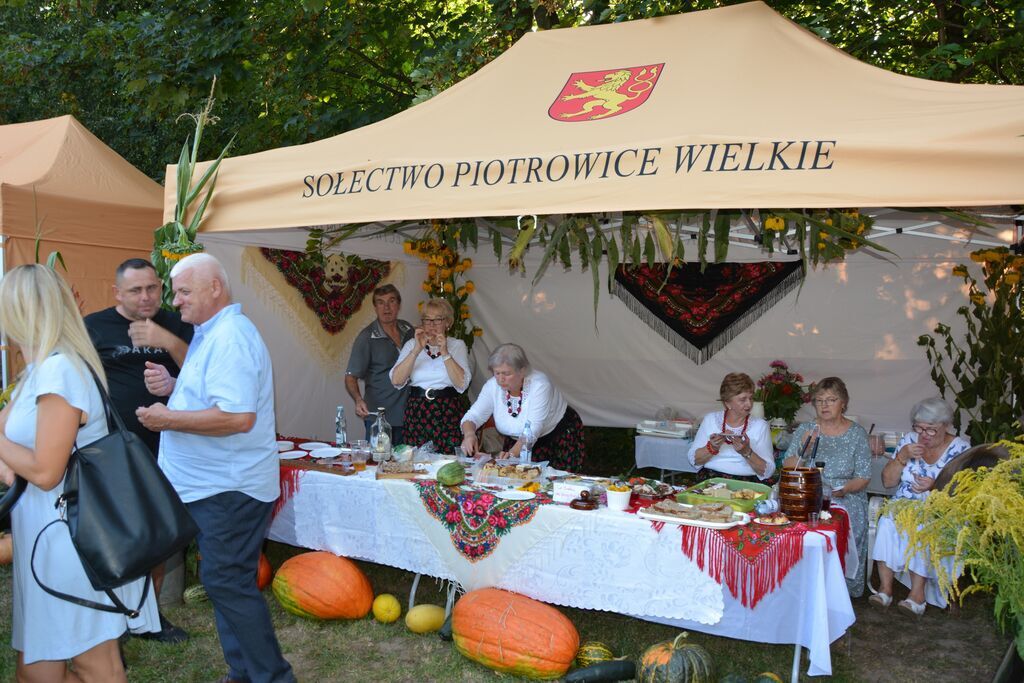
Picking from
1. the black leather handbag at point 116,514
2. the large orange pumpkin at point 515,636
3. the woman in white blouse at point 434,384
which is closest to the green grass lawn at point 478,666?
the large orange pumpkin at point 515,636

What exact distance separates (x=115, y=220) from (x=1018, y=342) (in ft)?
19.6

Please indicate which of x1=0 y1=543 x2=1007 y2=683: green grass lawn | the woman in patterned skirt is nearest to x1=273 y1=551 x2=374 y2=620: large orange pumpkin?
x1=0 y1=543 x2=1007 y2=683: green grass lawn

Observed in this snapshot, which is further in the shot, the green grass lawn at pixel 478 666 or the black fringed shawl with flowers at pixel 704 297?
the black fringed shawl with flowers at pixel 704 297

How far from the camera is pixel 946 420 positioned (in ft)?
13.4

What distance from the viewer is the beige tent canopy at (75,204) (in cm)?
483

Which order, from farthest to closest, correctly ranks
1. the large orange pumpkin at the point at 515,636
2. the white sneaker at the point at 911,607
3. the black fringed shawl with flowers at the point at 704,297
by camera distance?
the black fringed shawl with flowers at the point at 704,297, the white sneaker at the point at 911,607, the large orange pumpkin at the point at 515,636

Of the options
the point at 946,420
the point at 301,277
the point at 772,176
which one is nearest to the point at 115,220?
the point at 301,277

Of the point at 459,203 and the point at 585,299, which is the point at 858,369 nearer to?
the point at 585,299

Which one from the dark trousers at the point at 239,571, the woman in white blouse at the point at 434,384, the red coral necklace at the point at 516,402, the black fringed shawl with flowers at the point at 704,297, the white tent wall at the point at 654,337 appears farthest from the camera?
the black fringed shawl with flowers at the point at 704,297

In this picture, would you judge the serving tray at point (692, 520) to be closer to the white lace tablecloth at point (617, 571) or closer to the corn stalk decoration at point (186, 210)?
the white lace tablecloth at point (617, 571)

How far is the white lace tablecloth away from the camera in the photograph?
9.80 feet

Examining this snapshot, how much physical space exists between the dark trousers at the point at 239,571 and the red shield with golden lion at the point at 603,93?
2091mm

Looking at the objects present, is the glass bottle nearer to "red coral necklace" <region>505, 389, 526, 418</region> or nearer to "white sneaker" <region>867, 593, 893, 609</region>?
"red coral necklace" <region>505, 389, 526, 418</region>

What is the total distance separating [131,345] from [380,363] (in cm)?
204
